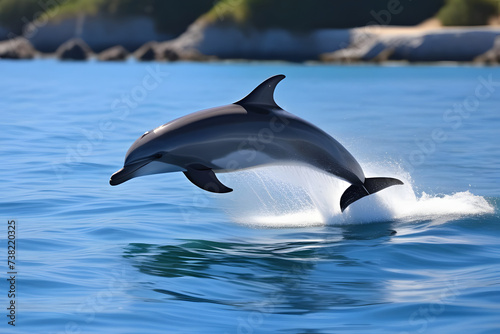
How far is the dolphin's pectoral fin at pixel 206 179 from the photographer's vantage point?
8.62m

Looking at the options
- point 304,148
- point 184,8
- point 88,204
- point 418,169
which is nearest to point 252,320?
point 304,148

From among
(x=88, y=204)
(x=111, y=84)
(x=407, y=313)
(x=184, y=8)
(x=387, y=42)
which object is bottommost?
(x=407, y=313)

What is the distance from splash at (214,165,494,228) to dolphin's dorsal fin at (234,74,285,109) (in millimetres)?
1479

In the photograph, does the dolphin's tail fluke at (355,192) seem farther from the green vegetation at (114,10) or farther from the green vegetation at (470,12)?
the green vegetation at (114,10)

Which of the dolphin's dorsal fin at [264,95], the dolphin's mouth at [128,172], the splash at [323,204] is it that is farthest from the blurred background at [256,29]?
the dolphin's mouth at [128,172]

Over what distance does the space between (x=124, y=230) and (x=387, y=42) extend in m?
52.4

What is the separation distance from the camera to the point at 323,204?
10789mm

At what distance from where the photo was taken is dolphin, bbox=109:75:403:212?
8734 mm

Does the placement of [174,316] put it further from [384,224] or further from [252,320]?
[384,224]

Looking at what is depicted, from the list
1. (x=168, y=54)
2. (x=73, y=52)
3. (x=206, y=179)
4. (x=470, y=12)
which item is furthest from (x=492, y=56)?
(x=206, y=179)

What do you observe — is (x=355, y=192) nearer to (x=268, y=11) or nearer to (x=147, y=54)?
(x=147, y=54)

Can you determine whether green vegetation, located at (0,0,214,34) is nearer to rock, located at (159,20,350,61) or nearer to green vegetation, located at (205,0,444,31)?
green vegetation, located at (205,0,444,31)

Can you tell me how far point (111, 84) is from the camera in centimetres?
3788

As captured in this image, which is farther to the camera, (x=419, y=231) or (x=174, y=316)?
(x=419, y=231)
